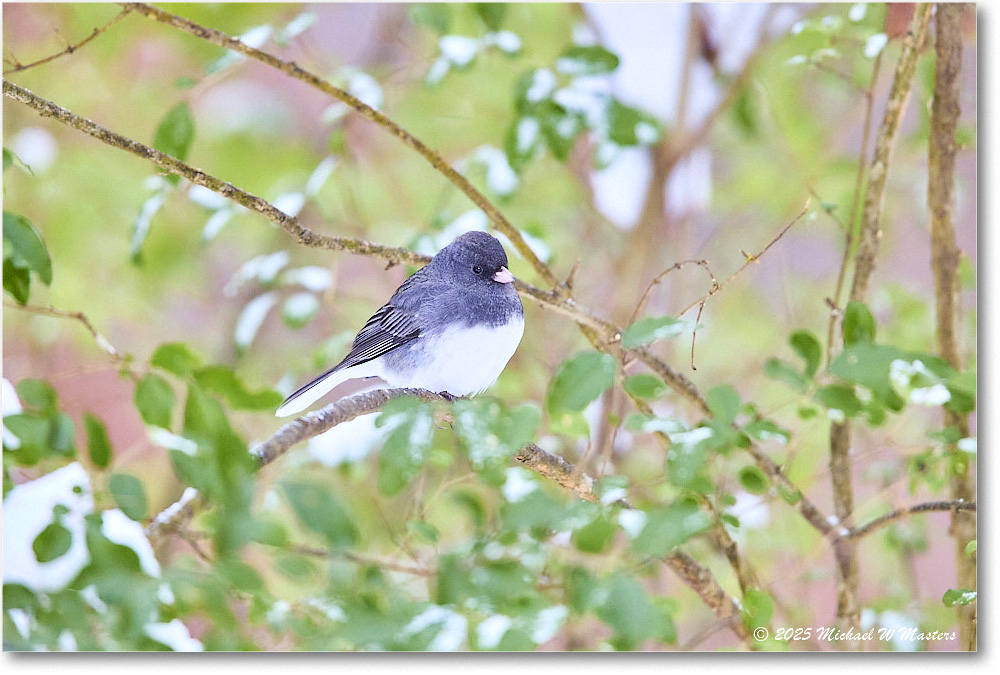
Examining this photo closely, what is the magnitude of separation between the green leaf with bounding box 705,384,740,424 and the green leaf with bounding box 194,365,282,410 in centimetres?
62

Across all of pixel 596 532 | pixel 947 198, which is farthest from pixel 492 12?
pixel 596 532

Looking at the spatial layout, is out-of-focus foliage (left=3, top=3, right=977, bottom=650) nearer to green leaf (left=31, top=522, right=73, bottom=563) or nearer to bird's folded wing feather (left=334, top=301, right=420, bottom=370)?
green leaf (left=31, top=522, right=73, bottom=563)

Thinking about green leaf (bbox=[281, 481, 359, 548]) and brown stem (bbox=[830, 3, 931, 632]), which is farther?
brown stem (bbox=[830, 3, 931, 632])

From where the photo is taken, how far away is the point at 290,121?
2.12m

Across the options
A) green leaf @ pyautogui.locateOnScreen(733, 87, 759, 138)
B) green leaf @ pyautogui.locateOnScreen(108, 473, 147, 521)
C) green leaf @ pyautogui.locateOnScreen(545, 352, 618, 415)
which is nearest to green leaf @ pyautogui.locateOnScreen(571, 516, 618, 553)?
green leaf @ pyautogui.locateOnScreen(545, 352, 618, 415)

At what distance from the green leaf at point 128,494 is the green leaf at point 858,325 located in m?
1.02

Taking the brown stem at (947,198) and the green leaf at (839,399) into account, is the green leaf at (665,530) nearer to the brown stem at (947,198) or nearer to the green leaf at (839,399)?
the green leaf at (839,399)

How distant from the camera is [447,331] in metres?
1.31

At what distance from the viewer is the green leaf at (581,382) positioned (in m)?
0.97

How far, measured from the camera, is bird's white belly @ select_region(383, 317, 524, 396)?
1266mm

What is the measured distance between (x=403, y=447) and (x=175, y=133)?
32.5 inches

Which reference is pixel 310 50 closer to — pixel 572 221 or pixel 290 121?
pixel 290 121

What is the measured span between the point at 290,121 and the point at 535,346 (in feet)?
2.82

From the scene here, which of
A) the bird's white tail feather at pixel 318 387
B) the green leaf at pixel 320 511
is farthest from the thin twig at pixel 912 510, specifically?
the green leaf at pixel 320 511
